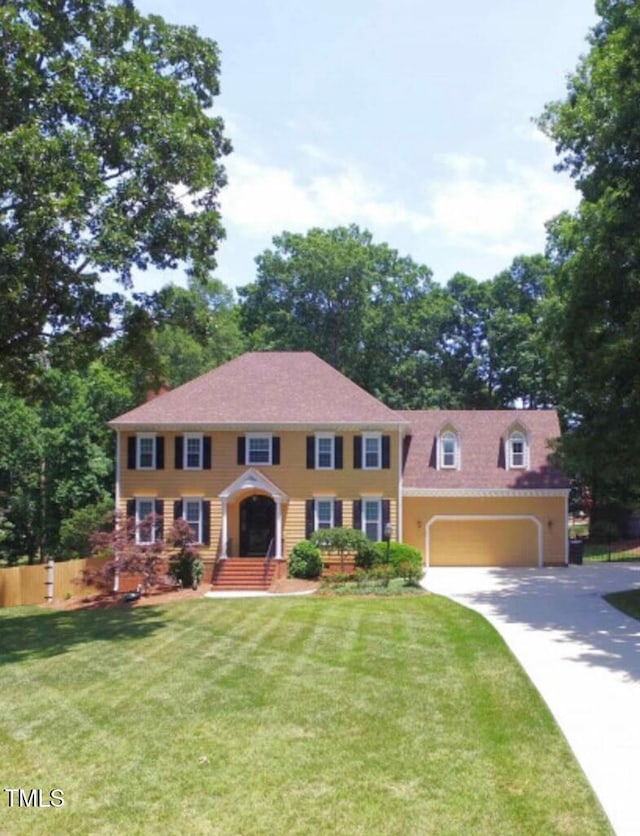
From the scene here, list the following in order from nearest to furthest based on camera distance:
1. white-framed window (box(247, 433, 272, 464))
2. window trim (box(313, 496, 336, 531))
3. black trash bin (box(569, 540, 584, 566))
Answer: window trim (box(313, 496, 336, 531))
white-framed window (box(247, 433, 272, 464))
black trash bin (box(569, 540, 584, 566))

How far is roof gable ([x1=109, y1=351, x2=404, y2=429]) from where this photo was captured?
2555 centimetres

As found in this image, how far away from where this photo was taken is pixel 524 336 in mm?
43344

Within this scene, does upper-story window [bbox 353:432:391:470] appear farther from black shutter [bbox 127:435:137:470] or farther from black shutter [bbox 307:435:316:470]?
black shutter [bbox 127:435:137:470]

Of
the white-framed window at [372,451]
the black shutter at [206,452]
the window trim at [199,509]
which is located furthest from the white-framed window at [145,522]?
the white-framed window at [372,451]

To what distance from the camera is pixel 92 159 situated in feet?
40.0

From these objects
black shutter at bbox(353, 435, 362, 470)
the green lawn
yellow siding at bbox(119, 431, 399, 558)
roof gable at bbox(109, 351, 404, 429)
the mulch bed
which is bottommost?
the mulch bed

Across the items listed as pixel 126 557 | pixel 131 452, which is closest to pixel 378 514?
pixel 131 452

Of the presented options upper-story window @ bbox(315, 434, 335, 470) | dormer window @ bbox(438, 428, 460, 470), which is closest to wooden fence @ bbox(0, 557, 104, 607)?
upper-story window @ bbox(315, 434, 335, 470)

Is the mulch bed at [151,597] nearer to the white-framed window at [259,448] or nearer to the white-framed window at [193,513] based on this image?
the white-framed window at [193,513]

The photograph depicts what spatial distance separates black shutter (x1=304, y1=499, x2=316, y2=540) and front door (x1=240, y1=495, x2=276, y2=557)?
1281mm

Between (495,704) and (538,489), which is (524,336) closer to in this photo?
(538,489)

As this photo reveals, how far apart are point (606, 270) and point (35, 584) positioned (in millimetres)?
17162

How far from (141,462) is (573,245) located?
52.3 ft

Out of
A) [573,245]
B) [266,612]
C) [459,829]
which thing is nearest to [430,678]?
[459,829]
